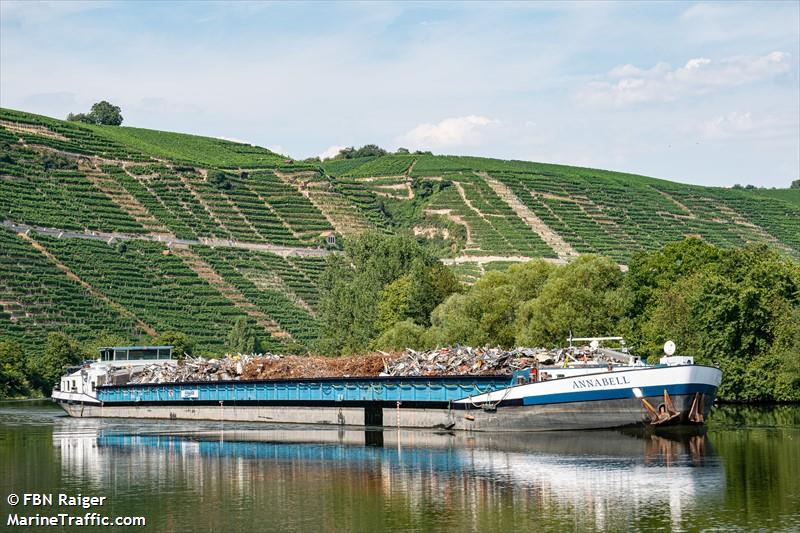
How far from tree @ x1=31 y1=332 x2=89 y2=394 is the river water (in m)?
54.5

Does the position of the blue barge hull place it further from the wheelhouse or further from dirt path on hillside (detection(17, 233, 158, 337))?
dirt path on hillside (detection(17, 233, 158, 337))

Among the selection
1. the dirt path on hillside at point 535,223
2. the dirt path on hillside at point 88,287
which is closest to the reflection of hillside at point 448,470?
the dirt path on hillside at point 88,287

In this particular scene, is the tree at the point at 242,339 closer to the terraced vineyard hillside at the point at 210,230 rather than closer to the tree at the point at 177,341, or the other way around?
the terraced vineyard hillside at the point at 210,230

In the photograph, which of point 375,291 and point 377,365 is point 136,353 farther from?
point 375,291

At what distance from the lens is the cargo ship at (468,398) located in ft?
146

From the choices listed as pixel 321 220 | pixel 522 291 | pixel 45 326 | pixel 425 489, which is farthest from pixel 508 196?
pixel 425 489

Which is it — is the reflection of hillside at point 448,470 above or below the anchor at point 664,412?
below

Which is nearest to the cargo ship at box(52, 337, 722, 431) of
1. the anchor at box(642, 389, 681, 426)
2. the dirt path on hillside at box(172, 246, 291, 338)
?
the anchor at box(642, 389, 681, 426)

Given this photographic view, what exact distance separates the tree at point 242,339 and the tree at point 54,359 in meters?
15.8

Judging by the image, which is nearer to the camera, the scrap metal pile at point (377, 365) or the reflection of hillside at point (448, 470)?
the reflection of hillside at point (448, 470)

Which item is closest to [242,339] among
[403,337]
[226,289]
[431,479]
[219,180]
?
[226,289]

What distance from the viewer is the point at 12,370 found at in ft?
340

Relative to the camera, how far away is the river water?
92.4 feet

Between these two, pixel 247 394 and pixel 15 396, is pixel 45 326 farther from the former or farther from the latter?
pixel 247 394
